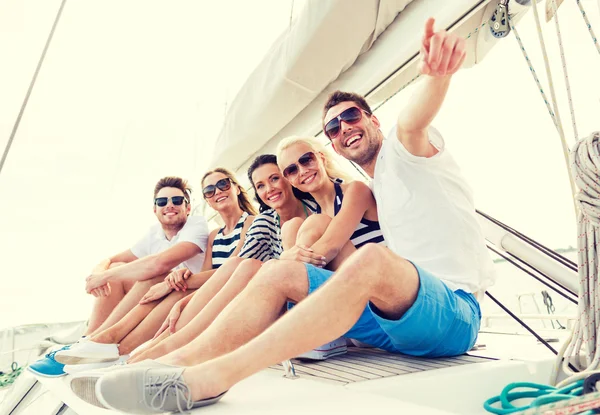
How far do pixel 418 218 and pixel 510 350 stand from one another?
67cm

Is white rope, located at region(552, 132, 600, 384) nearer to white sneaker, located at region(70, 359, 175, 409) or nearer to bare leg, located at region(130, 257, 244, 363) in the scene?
white sneaker, located at region(70, 359, 175, 409)

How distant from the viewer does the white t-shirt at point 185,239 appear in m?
2.66

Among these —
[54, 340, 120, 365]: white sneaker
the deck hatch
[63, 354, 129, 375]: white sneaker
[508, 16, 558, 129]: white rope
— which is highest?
[508, 16, 558, 129]: white rope

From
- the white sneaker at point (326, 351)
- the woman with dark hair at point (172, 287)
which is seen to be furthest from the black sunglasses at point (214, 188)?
the white sneaker at point (326, 351)

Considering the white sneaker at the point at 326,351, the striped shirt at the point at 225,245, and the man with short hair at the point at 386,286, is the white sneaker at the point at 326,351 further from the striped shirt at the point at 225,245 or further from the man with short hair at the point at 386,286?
the striped shirt at the point at 225,245

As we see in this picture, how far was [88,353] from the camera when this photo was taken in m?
1.75

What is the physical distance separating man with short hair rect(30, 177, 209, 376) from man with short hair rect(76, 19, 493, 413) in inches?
50.1

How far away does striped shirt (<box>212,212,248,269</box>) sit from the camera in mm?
2512

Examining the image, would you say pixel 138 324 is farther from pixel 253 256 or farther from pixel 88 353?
pixel 253 256

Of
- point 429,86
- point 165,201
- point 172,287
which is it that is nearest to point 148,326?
point 172,287

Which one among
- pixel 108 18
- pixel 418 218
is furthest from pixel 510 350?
pixel 108 18

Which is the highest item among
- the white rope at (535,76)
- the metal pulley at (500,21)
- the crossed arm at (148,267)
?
the metal pulley at (500,21)

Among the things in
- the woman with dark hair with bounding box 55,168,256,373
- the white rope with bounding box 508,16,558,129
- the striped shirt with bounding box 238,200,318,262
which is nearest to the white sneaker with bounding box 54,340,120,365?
the woman with dark hair with bounding box 55,168,256,373

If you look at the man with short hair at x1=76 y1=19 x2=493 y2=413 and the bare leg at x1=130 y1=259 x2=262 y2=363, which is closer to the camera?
the man with short hair at x1=76 y1=19 x2=493 y2=413
